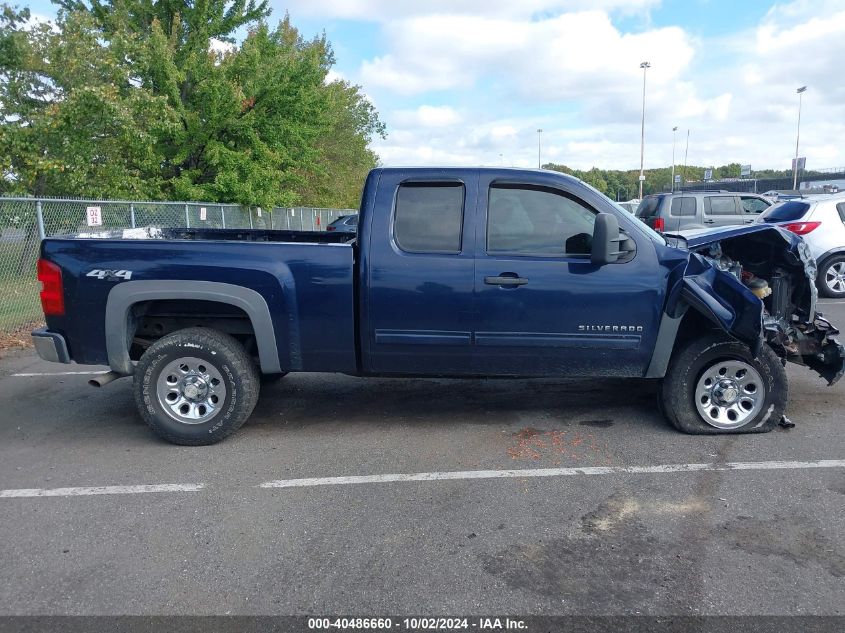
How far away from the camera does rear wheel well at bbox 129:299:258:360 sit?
4957mm

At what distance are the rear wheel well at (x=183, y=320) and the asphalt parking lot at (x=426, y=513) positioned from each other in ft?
2.34

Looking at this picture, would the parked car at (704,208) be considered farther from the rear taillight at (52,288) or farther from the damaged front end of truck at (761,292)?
the rear taillight at (52,288)

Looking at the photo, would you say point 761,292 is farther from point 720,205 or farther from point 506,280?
point 720,205

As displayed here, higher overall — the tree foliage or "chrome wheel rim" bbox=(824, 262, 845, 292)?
A: the tree foliage

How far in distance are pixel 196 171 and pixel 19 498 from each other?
14861mm

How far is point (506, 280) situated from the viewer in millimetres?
4676

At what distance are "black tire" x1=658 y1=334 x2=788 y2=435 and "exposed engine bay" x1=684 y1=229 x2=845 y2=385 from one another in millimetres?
235

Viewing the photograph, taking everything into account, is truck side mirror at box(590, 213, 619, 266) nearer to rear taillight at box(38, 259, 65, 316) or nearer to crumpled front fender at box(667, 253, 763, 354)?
crumpled front fender at box(667, 253, 763, 354)

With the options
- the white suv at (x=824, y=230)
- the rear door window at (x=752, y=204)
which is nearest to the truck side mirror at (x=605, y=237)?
the white suv at (x=824, y=230)

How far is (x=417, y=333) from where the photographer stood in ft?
15.7

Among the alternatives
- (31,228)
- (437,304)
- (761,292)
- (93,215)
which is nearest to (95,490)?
(437,304)

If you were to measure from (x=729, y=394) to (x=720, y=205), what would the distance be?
12.0m

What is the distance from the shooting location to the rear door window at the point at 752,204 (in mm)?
15594

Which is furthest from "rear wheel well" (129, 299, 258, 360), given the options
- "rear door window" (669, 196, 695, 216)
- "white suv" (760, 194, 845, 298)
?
"rear door window" (669, 196, 695, 216)
